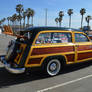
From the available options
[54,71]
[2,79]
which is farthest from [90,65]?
[2,79]

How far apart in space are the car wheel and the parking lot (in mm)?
179

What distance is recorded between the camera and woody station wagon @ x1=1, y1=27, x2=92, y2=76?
4211mm

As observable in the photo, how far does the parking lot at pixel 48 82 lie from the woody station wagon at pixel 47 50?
398 mm

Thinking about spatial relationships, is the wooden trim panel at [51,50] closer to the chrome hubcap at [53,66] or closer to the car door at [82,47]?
the car door at [82,47]

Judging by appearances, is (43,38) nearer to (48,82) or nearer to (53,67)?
(53,67)

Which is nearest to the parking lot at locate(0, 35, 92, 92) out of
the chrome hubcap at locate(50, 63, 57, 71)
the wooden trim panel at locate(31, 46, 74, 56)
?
the chrome hubcap at locate(50, 63, 57, 71)

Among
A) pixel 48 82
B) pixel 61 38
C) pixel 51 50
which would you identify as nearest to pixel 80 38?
pixel 61 38

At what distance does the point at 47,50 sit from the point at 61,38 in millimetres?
881

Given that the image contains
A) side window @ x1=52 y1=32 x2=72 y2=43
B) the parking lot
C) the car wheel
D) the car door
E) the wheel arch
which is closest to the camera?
the parking lot

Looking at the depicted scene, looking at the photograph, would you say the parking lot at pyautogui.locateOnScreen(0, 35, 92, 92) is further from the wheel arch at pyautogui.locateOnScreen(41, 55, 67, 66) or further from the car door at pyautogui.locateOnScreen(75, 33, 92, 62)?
the car door at pyautogui.locateOnScreen(75, 33, 92, 62)

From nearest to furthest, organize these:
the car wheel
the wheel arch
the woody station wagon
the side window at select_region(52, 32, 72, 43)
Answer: the woody station wagon < the wheel arch < the car wheel < the side window at select_region(52, 32, 72, 43)

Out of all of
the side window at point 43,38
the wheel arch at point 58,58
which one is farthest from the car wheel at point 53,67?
the side window at point 43,38

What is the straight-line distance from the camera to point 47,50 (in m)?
4.52

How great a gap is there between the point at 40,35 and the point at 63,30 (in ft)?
3.56
